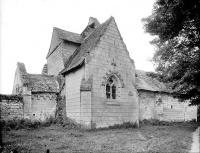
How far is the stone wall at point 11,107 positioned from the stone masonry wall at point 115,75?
6.63 meters

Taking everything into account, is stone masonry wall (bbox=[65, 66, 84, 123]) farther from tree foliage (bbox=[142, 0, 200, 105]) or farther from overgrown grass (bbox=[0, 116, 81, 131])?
tree foliage (bbox=[142, 0, 200, 105])

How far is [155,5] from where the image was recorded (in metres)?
14.7

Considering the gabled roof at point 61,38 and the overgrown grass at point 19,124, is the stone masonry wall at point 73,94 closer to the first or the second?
the overgrown grass at point 19,124

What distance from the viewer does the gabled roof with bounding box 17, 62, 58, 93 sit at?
16798 millimetres

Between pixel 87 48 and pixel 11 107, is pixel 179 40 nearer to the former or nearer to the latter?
pixel 87 48

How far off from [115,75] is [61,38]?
7840mm

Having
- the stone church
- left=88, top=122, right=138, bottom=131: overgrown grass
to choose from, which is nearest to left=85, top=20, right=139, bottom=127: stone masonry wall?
the stone church

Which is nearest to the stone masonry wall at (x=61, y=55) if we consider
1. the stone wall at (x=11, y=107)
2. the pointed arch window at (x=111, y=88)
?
the stone wall at (x=11, y=107)

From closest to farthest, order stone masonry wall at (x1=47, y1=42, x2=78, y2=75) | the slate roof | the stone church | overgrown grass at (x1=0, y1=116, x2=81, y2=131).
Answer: overgrown grass at (x1=0, y1=116, x2=81, y2=131), the stone church, stone masonry wall at (x1=47, y1=42, x2=78, y2=75), the slate roof

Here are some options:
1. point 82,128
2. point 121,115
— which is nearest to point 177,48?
point 121,115

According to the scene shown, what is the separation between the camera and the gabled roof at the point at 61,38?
20.0 m

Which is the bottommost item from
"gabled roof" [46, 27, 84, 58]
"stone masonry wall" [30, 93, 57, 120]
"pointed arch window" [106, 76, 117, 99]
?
"stone masonry wall" [30, 93, 57, 120]

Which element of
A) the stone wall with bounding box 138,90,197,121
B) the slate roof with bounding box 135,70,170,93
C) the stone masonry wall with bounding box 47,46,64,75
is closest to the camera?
the stone masonry wall with bounding box 47,46,64,75

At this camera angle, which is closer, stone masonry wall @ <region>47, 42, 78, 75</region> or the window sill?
the window sill
